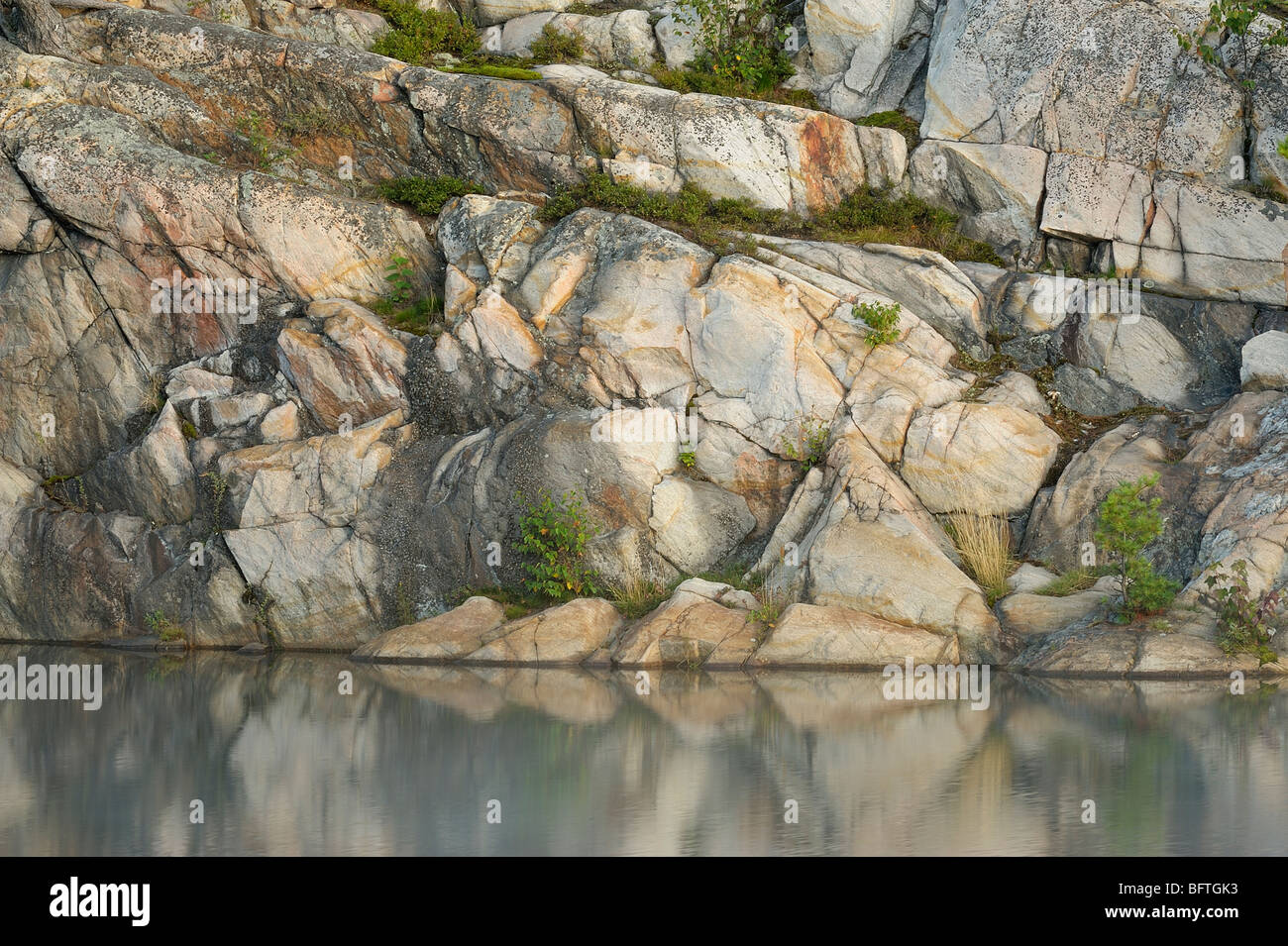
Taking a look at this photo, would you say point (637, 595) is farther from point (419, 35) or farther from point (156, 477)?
point (419, 35)

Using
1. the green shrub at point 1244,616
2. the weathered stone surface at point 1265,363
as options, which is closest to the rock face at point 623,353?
the weathered stone surface at point 1265,363

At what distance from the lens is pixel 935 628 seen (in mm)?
16016

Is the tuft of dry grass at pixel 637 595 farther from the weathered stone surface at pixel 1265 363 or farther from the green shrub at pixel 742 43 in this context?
the green shrub at pixel 742 43

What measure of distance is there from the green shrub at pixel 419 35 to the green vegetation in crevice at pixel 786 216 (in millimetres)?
6821

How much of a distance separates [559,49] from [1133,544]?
17142mm

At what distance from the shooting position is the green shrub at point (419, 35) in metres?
26.3

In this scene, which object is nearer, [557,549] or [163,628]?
[557,549]

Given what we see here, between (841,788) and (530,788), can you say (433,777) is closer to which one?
(530,788)

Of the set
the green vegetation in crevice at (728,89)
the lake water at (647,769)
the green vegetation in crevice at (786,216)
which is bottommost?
the lake water at (647,769)

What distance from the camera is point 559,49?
87.0ft

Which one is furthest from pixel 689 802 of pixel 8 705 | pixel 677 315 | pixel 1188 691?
pixel 677 315

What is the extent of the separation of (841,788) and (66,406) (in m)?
16.7

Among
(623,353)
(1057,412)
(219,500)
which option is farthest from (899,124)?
(219,500)

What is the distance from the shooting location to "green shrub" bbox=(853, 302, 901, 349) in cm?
1886
